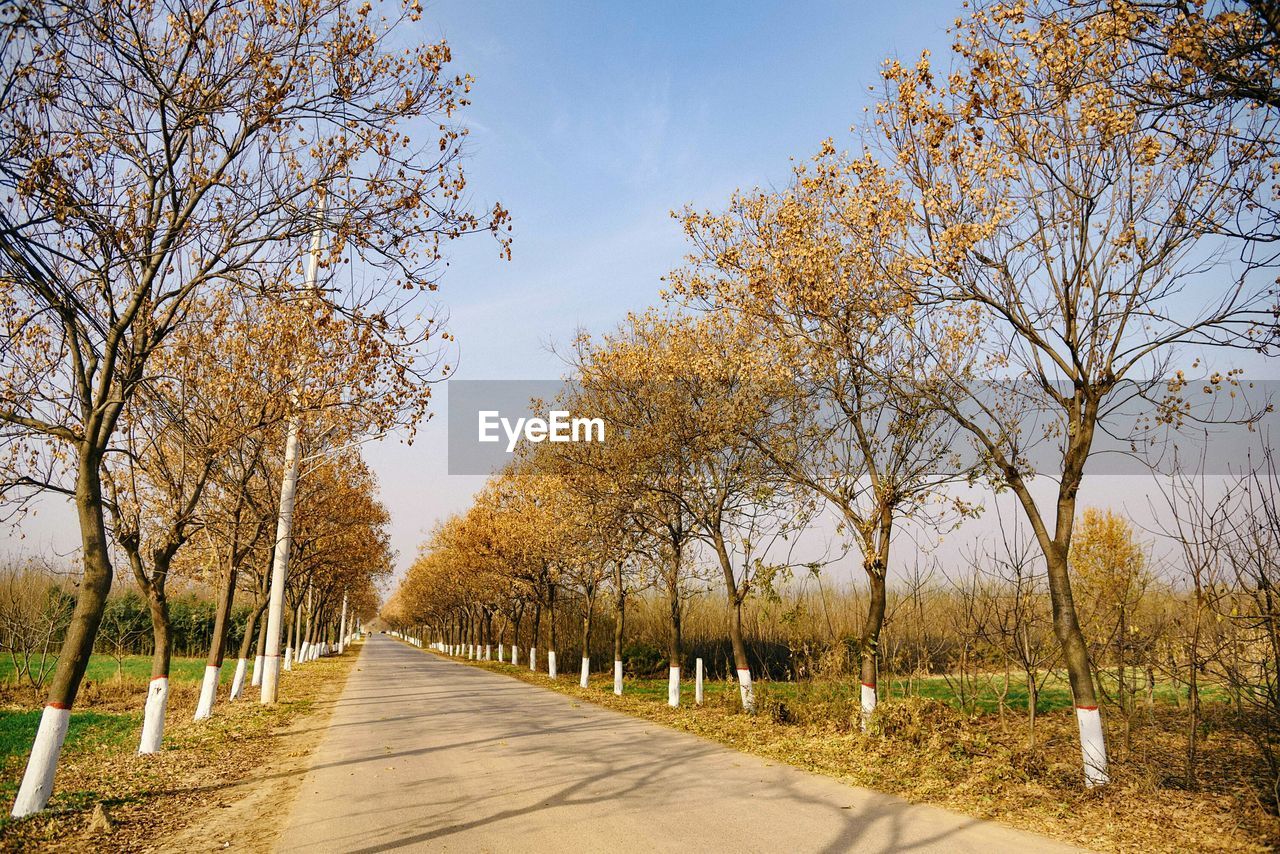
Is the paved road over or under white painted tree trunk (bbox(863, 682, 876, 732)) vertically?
under

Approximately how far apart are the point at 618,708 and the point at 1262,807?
15704 mm

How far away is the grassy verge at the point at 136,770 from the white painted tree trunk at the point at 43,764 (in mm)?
180

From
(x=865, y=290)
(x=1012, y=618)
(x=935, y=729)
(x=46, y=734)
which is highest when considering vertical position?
(x=865, y=290)

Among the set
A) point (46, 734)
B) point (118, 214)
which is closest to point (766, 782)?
point (46, 734)

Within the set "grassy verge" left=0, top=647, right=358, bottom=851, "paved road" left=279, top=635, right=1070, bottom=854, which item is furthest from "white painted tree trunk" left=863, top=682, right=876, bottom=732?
"grassy verge" left=0, top=647, right=358, bottom=851

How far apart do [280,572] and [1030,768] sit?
18102 mm

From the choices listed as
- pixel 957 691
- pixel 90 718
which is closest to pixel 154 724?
pixel 90 718

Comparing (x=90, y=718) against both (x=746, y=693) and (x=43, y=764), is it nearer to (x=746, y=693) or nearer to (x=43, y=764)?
(x=43, y=764)

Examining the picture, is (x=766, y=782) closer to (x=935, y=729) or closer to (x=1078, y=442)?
(x=935, y=729)

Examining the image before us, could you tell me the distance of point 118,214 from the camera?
28.3ft

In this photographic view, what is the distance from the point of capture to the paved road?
7.35 m

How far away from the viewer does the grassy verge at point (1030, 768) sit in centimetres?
791

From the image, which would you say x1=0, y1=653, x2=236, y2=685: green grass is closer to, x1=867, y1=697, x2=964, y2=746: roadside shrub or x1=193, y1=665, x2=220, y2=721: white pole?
x1=193, y1=665, x2=220, y2=721: white pole

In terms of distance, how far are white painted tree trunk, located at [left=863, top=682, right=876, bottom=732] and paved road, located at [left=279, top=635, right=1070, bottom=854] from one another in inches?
92.8
